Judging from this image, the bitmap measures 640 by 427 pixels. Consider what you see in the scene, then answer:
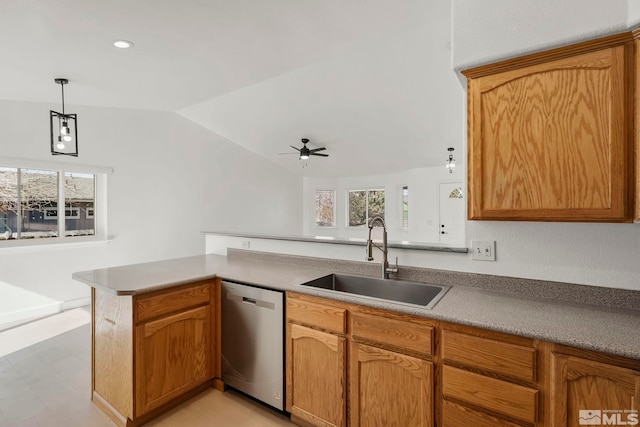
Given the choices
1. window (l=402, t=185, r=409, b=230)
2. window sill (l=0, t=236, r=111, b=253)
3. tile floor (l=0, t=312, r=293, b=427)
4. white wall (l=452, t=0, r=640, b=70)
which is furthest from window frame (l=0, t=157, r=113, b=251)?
window (l=402, t=185, r=409, b=230)

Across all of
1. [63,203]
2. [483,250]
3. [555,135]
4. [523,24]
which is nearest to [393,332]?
[483,250]

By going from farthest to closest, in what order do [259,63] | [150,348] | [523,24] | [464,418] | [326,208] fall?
[326,208]
[259,63]
[150,348]
[523,24]
[464,418]

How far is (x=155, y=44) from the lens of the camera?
2.44m

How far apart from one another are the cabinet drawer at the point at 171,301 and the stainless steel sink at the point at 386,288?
0.76 metres

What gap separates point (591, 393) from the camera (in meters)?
1.21

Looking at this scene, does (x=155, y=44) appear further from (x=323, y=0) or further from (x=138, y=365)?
(x=138, y=365)

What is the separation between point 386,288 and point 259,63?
225 centimetres

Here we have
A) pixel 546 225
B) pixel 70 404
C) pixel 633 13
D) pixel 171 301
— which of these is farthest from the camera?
pixel 70 404

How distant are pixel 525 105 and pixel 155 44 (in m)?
2.46

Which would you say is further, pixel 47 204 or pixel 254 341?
pixel 47 204

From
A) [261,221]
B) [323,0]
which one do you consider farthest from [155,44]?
[261,221]

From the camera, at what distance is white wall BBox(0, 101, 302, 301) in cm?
388

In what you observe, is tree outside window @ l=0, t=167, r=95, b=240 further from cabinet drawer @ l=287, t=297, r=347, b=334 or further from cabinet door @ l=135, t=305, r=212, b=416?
cabinet drawer @ l=287, t=297, r=347, b=334

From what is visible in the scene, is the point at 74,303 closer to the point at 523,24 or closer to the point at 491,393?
the point at 491,393
